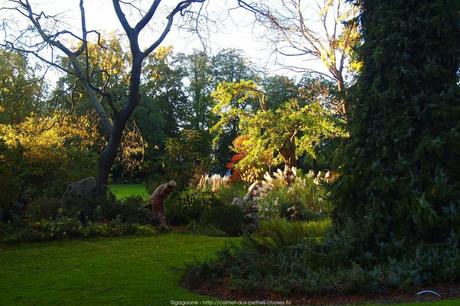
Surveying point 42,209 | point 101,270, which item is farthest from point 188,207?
point 101,270

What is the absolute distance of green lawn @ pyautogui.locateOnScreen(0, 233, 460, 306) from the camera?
5508mm

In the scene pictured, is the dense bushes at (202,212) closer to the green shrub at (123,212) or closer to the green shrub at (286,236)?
the green shrub at (123,212)

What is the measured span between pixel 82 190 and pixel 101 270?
5.23 m

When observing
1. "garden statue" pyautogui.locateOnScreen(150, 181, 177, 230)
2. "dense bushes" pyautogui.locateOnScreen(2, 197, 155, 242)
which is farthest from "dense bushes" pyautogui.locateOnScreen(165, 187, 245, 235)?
"dense bushes" pyautogui.locateOnScreen(2, 197, 155, 242)

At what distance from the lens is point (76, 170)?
14.8 meters

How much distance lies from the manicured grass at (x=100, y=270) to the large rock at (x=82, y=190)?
2.02 m

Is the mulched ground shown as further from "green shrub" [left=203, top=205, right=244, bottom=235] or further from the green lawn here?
"green shrub" [left=203, top=205, right=244, bottom=235]

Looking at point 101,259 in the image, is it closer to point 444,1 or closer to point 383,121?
point 383,121

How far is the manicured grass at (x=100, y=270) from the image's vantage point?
5523 millimetres

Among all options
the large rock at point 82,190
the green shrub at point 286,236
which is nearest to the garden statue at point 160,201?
the large rock at point 82,190

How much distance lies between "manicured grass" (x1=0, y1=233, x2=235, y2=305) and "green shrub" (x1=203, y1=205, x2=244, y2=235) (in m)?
1.58

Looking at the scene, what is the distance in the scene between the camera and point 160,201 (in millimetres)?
11367

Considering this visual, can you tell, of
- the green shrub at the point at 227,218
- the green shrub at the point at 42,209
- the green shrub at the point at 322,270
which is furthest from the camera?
the green shrub at the point at 227,218

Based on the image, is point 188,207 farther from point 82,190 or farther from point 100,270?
point 100,270
